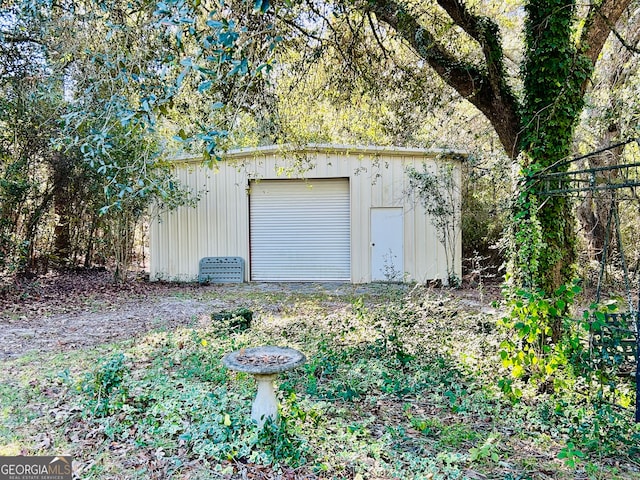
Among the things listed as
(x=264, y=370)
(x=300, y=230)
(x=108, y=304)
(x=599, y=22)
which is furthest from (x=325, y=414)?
(x=300, y=230)

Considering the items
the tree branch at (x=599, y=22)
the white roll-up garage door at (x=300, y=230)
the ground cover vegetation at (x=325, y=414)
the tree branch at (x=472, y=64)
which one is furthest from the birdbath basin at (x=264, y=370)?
the white roll-up garage door at (x=300, y=230)

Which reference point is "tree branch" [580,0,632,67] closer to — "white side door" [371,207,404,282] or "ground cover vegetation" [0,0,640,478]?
"ground cover vegetation" [0,0,640,478]

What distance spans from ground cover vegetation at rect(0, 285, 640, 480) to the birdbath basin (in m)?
0.12

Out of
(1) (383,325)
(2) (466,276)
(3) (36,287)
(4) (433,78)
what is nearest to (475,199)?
(2) (466,276)

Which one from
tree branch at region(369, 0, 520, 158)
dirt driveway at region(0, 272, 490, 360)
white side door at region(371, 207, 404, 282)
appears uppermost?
tree branch at region(369, 0, 520, 158)

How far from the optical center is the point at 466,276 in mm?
9719

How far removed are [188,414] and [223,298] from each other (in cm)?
516

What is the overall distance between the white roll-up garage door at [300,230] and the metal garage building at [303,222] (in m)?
0.02

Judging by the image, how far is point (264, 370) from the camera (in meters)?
2.63

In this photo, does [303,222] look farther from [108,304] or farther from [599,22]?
[599,22]

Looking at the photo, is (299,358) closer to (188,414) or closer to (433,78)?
(188,414)

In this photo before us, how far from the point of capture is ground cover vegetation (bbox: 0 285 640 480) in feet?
8.02

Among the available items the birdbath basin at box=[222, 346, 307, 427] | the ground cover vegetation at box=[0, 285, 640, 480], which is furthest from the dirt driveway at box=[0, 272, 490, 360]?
the birdbath basin at box=[222, 346, 307, 427]

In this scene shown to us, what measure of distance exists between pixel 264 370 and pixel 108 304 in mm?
5694
